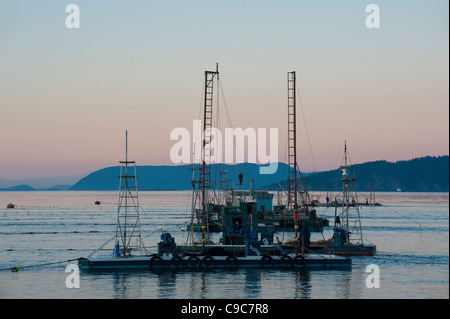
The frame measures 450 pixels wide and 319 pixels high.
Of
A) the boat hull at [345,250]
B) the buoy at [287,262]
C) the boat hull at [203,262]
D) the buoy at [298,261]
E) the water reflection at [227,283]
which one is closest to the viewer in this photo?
the water reflection at [227,283]

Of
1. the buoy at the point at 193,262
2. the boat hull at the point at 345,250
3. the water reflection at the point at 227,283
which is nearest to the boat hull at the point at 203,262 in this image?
the buoy at the point at 193,262

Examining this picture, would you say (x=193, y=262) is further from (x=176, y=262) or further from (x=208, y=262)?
(x=176, y=262)

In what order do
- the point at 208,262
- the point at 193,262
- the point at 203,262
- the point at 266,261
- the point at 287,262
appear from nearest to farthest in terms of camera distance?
the point at 193,262
the point at 266,261
the point at 203,262
the point at 208,262
the point at 287,262

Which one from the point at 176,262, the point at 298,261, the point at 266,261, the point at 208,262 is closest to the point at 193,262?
the point at 208,262

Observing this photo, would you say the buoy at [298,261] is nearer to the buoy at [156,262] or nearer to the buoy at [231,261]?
the buoy at [231,261]

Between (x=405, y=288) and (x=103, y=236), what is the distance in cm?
8503

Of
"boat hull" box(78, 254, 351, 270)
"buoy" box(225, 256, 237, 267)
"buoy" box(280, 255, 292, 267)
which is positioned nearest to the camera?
"boat hull" box(78, 254, 351, 270)

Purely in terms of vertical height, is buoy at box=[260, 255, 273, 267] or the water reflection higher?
buoy at box=[260, 255, 273, 267]

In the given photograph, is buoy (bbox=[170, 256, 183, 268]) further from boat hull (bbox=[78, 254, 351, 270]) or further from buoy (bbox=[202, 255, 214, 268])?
buoy (bbox=[202, 255, 214, 268])

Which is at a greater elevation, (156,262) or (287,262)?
(156,262)

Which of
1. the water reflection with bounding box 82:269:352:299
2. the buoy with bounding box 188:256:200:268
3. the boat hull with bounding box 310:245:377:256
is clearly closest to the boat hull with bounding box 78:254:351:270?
the buoy with bounding box 188:256:200:268
